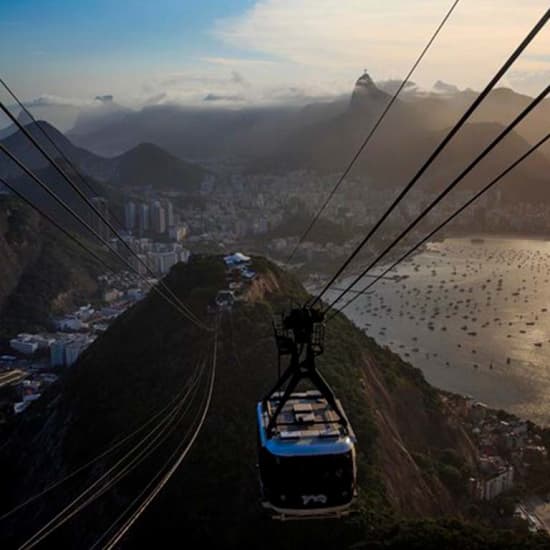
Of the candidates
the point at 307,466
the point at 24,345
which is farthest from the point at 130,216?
the point at 307,466

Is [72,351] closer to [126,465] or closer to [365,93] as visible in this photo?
[126,465]

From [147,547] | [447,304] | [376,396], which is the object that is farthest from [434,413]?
[447,304]

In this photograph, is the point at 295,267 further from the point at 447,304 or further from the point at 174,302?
the point at 174,302

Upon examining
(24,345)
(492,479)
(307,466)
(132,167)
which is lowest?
(492,479)

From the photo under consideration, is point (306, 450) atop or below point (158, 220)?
below

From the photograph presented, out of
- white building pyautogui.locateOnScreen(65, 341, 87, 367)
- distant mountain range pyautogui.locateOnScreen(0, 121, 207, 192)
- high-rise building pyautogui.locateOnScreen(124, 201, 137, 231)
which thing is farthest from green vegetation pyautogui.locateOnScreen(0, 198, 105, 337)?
distant mountain range pyautogui.locateOnScreen(0, 121, 207, 192)

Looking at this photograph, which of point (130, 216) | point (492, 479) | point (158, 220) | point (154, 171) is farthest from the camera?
point (154, 171)

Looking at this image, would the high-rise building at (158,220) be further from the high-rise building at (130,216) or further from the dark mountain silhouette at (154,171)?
the dark mountain silhouette at (154,171)
